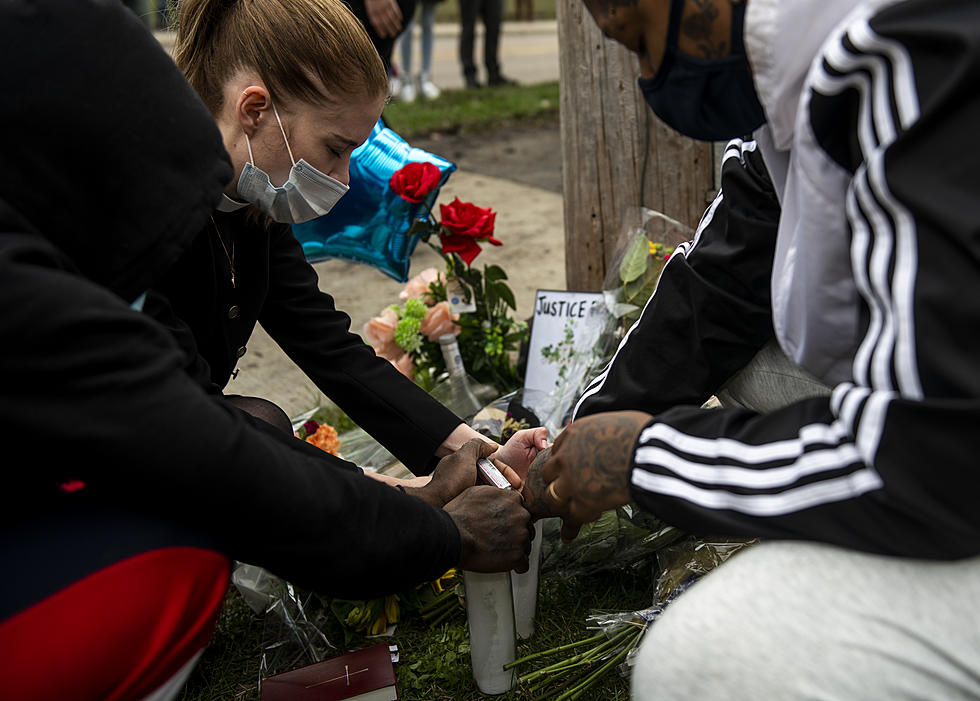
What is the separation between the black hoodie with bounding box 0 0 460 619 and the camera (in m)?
1.18

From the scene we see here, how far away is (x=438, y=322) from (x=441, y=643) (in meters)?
1.11

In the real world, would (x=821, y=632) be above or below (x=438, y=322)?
above

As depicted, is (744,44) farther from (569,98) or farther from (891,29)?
(569,98)

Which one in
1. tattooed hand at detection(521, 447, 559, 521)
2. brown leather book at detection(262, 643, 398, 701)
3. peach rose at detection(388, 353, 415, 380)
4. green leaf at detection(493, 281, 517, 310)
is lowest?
brown leather book at detection(262, 643, 398, 701)

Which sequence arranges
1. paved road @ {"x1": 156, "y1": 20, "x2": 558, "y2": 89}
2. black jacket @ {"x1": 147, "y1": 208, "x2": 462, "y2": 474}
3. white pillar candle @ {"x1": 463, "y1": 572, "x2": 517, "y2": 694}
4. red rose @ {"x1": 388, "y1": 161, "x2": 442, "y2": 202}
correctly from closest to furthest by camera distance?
1. white pillar candle @ {"x1": 463, "y1": 572, "x2": 517, "y2": 694}
2. black jacket @ {"x1": 147, "y1": 208, "x2": 462, "y2": 474}
3. red rose @ {"x1": 388, "y1": 161, "x2": 442, "y2": 202}
4. paved road @ {"x1": 156, "y1": 20, "x2": 558, "y2": 89}

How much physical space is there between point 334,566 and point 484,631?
0.54 m

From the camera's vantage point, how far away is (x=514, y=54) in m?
16.5

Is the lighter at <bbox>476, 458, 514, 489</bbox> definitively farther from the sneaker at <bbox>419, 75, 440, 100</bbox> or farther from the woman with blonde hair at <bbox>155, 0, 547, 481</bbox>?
the sneaker at <bbox>419, 75, 440, 100</bbox>

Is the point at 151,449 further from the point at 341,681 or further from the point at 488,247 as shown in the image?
the point at 488,247

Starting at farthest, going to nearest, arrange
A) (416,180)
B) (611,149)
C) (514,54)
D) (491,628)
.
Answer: (514,54) < (611,149) < (416,180) < (491,628)

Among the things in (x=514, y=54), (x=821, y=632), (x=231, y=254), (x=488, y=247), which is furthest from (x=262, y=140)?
(x=514, y=54)

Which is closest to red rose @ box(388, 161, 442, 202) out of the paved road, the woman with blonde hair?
the woman with blonde hair

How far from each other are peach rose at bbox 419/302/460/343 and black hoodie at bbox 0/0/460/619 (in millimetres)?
1445

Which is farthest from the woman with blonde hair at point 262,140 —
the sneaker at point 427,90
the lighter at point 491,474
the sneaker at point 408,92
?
the sneaker at point 427,90
